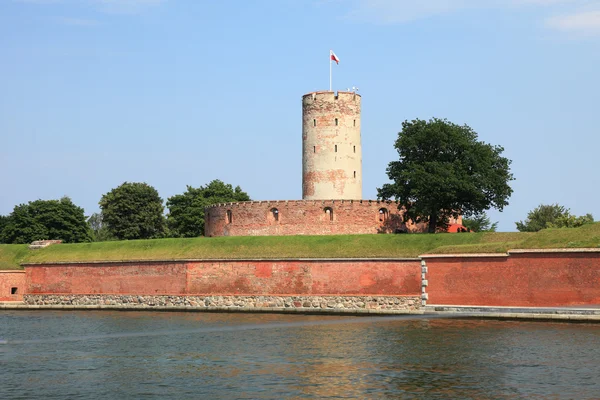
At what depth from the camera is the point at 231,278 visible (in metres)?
42.2

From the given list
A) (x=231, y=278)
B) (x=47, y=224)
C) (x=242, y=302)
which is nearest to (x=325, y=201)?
(x=231, y=278)

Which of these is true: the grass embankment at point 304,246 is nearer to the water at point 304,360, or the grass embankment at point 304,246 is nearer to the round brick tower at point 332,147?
the water at point 304,360

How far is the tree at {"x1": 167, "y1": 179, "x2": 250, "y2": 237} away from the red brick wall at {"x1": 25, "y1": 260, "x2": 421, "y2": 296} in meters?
20.1

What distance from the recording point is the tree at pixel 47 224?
2488 inches

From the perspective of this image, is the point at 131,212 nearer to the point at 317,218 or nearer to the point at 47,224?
the point at 47,224

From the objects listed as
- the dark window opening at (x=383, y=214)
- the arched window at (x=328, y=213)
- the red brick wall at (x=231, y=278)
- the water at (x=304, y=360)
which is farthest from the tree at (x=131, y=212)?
the water at (x=304, y=360)

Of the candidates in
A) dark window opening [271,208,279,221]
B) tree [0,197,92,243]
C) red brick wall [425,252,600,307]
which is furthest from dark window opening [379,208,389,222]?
tree [0,197,92,243]

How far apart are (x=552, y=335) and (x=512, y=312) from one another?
20.7 feet

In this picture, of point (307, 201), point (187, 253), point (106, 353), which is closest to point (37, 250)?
point (187, 253)

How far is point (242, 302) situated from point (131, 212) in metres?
26.7

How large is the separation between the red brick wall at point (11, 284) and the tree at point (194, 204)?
1994 cm

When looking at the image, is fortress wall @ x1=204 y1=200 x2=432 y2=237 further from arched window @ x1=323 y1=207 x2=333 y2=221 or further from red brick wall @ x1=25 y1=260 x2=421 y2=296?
red brick wall @ x1=25 y1=260 x2=421 y2=296

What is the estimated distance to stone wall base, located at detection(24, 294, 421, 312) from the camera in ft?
126

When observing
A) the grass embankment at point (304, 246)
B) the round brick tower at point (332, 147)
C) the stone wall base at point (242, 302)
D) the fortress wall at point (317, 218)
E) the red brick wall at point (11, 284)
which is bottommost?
the stone wall base at point (242, 302)
